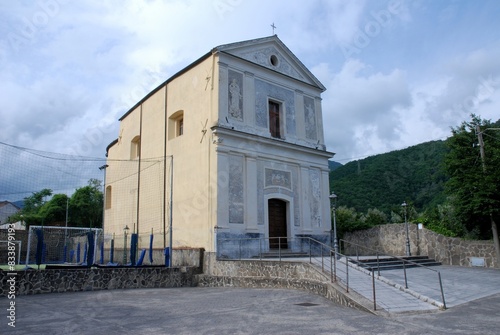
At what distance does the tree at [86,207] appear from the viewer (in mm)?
42419

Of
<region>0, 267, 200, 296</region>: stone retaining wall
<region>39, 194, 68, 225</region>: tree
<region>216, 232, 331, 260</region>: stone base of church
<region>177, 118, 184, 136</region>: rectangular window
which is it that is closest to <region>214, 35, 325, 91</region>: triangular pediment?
<region>177, 118, 184, 136</region>: rectangular window

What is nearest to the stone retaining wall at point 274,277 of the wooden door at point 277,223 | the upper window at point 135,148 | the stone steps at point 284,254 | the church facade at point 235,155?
the church facade at point 235,155

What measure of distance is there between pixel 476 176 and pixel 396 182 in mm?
24463

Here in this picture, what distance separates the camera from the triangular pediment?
1669 centimetres

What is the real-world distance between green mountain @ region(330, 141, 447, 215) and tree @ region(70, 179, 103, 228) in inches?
→ 968

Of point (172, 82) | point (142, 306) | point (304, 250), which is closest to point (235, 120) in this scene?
point (172, 82)

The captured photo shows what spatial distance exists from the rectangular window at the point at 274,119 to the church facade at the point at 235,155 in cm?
5

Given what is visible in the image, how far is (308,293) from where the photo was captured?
35.9 feet

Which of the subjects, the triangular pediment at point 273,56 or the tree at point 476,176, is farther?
the triangular pediment at point 273,56

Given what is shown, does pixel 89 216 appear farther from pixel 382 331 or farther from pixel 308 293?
pixel 382 331

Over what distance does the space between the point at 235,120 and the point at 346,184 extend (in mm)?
25924

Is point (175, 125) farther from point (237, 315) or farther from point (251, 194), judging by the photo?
point (237, 315)

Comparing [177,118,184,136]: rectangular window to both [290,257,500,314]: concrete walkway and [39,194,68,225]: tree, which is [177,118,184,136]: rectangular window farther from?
[39,194,68,225]: tree

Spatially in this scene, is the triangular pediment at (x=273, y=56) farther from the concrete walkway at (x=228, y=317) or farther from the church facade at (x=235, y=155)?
the concrete walkway at (x=228, y=317)
